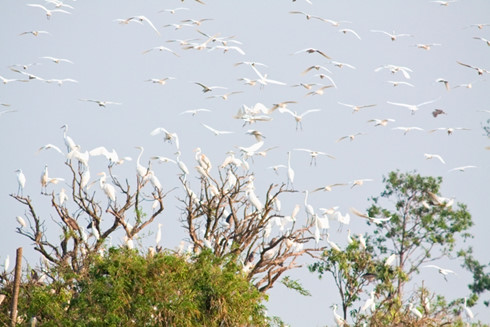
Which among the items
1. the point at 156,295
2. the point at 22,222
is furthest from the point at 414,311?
the point at 22,222

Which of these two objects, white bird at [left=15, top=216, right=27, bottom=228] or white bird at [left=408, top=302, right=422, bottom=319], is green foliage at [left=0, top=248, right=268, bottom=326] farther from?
white bird at [left=15, top=216, right=27, bottom=228]

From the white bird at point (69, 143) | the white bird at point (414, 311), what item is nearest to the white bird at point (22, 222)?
the white bird at point (69, 143)

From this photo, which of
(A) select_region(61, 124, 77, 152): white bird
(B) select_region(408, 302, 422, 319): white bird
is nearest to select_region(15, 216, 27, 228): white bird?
(A) select_region(61, 124, 77, 152): white bird

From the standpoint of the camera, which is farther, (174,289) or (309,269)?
(309,269)

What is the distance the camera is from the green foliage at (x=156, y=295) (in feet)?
44.5

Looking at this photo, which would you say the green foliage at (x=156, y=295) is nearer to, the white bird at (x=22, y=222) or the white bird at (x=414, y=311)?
the white bird at (x=414, y=311)

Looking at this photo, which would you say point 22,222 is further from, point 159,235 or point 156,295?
point 156,295

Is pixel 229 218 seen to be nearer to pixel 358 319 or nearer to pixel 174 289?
pixel 358 319

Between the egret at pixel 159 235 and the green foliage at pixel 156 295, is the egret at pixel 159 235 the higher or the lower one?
the higher one

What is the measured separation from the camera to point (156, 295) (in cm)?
1362

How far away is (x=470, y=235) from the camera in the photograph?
26922mm

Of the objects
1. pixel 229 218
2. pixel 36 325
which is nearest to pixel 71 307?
pixel 36 325

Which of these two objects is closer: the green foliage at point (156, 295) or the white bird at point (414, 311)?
the green foliage at point (156, 295)

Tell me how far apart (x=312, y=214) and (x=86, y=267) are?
633cm
